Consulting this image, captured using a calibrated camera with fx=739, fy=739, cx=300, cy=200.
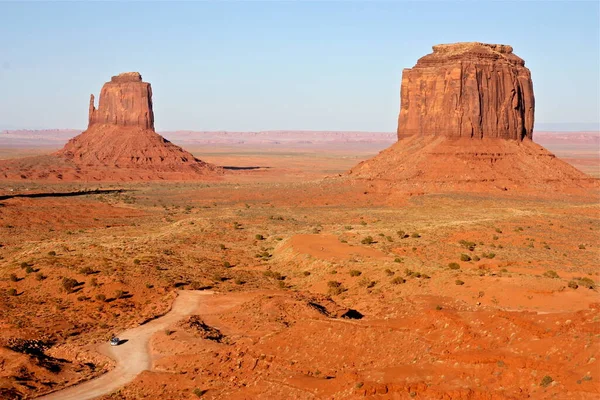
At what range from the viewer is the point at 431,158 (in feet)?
275

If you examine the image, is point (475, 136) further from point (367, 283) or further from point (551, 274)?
point (367, 283)

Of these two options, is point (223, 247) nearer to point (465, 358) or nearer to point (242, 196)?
point (465, 358)

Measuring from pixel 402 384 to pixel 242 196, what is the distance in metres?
66.9

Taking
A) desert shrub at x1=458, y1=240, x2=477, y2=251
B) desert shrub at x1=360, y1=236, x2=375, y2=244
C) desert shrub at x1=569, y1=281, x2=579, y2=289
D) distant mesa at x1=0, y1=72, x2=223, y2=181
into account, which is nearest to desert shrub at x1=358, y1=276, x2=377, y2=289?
desert shrub at x1=569, y1=281, x2=579, y2=289

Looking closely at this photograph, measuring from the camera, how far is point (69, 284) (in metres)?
33.2

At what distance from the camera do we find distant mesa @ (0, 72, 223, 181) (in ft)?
389

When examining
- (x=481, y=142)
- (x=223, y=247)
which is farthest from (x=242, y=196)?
(x=223, y=247)

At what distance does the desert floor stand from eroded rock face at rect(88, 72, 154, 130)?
70043 mm

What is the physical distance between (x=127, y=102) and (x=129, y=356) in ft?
357

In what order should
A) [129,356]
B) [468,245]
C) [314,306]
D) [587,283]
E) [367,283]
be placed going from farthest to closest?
[468,245], [367,283], [587,283], [314,306], [129,356]

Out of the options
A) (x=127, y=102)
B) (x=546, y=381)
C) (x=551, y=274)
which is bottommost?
(x=551, y=274)

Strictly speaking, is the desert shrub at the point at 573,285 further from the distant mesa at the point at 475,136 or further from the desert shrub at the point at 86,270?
the distant mesa at the point at 475,136

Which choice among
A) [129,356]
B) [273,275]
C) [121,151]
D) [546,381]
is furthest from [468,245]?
[121,151]

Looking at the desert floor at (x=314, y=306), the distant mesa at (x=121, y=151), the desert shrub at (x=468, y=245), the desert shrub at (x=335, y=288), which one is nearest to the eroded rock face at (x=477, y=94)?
the desert floor at (x=314, y=306)
